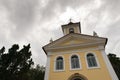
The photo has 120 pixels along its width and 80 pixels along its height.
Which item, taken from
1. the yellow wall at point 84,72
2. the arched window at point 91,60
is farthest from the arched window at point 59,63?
the arched window at point 91,60

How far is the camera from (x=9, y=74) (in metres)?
14.8

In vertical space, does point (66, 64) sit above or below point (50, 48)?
below

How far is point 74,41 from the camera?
15.9m

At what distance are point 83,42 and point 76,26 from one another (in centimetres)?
584

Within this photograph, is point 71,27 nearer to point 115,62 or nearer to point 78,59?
point 78,59

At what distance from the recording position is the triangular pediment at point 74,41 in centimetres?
1492

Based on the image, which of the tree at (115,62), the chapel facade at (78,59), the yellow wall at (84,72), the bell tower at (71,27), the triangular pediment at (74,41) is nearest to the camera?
the yellow wall at (84,72)

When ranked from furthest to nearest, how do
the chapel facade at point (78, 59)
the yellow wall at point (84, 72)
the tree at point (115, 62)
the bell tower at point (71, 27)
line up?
the tree at point (115, 62), the bell tower at point (71, 27), the chapel facade at point (78, 59), the yellow wall at point (84, 72)

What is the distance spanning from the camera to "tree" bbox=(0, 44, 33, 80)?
14857 millimetres

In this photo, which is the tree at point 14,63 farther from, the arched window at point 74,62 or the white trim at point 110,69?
the white trim at point 110,69

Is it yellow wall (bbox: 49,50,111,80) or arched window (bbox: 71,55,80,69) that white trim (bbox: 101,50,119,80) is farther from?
arched window (bbox: 71,55,80,69)

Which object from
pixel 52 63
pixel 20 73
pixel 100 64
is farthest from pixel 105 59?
pixel 20 73

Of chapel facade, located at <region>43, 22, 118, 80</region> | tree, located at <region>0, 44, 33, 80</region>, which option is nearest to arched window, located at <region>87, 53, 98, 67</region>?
chapel facade, located at <region>43, 22, 118, 80</region>

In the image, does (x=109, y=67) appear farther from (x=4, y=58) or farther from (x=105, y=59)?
(x=4, y=58)
